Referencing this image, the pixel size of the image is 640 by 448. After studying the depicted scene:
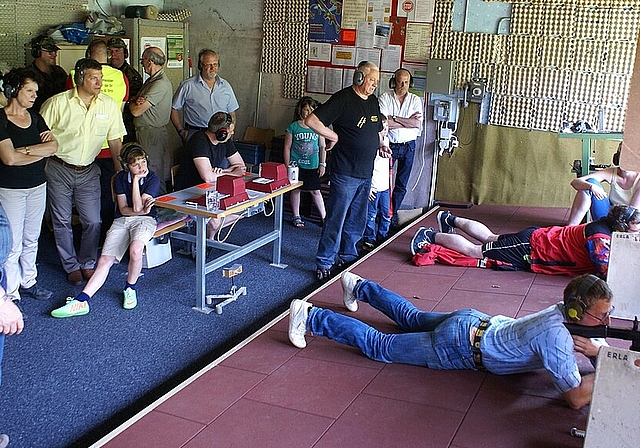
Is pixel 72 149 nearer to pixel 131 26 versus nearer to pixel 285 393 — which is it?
pixel 285 393

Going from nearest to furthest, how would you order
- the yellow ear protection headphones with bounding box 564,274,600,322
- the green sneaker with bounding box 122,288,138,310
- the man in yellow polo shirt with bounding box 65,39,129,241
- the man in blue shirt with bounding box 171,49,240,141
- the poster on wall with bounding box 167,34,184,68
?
the yellow ear protection headphones with bounding box 564,274,600,322 → the green sneaker with bounding box 122,288,138,310 → the man in yellow polo shirt with bounding box 65,39,129,241 → the man in blue shirt with bounding box 171,49,240,141 → the poster on wall with bounding box 167,34,184,68

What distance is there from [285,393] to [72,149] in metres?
2.73

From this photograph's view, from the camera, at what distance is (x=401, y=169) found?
25.4 ft

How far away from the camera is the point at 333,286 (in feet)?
18.0

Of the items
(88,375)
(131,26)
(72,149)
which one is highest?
(131,26)

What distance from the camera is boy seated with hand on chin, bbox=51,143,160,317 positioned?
5.15 metres

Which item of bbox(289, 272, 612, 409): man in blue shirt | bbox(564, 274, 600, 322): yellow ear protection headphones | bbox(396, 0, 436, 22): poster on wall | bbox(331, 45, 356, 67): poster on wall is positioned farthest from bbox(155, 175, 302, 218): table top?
bbox(396, 0, 436, 22): poster on wall

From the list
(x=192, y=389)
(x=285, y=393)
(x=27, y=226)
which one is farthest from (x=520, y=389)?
(x=27, y=226)

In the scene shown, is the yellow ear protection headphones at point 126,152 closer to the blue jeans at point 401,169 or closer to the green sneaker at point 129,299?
the green sneaker at point 129,299

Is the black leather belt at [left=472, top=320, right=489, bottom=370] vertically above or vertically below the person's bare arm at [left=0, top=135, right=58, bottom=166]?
below

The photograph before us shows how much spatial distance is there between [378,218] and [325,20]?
107 inches

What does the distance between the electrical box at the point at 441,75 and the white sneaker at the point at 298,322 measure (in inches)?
166

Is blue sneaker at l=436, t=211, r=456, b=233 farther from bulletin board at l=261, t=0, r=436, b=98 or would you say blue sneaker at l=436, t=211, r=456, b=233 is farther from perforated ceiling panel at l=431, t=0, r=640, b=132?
bulletin board at l=261, t=0, r=436, b=98

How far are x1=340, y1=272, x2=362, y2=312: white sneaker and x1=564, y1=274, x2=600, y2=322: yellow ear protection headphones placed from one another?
1706 mm
